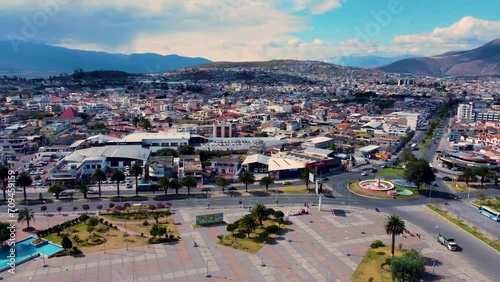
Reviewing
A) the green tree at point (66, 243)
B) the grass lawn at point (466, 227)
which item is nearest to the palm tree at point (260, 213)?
the green tree at point (66, 243)

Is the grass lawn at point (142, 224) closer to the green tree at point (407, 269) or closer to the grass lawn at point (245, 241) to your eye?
the grass lawn at point (245, 241)

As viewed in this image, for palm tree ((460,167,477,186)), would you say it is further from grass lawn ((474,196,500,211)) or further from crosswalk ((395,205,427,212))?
crosswalk ((395,205,427,212))

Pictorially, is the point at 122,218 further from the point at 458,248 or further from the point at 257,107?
the point at 257,107

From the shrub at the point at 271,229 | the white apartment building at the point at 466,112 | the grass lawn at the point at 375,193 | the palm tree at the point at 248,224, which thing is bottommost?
the grass lawn at the point at 375,193

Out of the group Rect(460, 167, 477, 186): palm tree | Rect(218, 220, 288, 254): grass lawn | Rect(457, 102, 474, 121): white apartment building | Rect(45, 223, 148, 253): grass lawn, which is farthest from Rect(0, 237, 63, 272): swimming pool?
Rect(457, 102, 474, 121): white apartment building

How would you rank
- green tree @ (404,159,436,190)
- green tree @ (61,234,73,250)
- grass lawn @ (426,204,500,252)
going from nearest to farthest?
1. green tree @ (61,234,73,250)
2. grass lawn @ (426,204,500,252)
3. green tree @ (404,159,436,190)

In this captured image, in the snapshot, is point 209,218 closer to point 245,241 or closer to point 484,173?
point 245,241

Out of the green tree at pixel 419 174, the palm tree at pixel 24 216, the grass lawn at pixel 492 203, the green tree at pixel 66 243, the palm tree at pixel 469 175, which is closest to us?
the green tree at pixel 66 243
